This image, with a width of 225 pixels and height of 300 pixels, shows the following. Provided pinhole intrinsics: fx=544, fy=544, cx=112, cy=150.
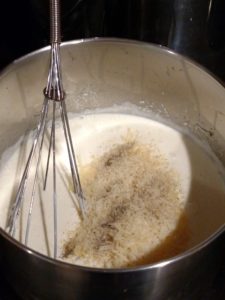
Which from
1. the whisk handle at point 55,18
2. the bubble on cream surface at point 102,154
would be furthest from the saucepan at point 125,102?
the whisk handle at point 55,18

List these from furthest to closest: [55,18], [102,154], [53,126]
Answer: [102,154], [53,126], [55,18]

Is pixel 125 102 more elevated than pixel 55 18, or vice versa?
pixel 55 18

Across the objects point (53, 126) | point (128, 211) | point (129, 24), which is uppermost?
point (129, 24)

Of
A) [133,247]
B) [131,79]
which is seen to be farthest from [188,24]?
[133,247]

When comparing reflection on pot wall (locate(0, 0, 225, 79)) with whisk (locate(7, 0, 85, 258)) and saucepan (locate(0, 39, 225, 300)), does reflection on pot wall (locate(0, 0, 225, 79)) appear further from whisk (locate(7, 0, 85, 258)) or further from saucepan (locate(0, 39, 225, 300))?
whisk (locate(7, 0, 85, 258))

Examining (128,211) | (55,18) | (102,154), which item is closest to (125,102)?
(102,154)

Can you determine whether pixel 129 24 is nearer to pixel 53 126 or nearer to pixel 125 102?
pixel 125 102
